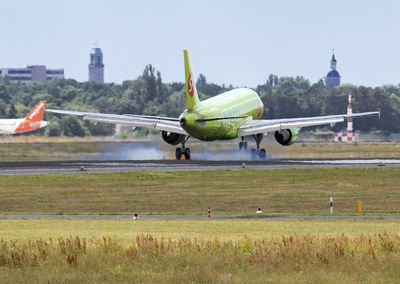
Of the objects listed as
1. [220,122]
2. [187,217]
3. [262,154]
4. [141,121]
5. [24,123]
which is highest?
[24,123]

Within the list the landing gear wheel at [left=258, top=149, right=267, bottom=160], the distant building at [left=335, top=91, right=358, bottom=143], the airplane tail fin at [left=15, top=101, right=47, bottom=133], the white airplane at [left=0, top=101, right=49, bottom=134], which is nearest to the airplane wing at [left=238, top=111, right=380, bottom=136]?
the landing gear wheel at [left=258, top=149, right=267, bottom=160]

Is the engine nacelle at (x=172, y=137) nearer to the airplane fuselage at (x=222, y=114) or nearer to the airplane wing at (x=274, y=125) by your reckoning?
the airplane fuselage at (x=222, y=114)

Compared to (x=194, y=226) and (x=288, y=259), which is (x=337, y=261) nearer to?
(x=288, y=259)

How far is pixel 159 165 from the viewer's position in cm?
8588

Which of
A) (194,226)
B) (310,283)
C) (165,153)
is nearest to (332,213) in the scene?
(194,226)

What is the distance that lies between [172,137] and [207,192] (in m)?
28.8

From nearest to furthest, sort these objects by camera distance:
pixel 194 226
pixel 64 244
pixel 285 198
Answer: pixel 64 244 < pixel 194 226 < pixel 285 198

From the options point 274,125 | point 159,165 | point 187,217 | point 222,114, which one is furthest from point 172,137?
point 187,217

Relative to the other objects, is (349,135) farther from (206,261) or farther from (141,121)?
(206,261)

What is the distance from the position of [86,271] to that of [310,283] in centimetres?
665

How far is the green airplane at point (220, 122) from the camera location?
8544cm

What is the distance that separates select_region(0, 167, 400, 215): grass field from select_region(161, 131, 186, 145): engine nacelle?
15881mm

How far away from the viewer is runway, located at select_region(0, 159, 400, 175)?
8075cm

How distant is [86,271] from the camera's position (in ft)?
89.9
